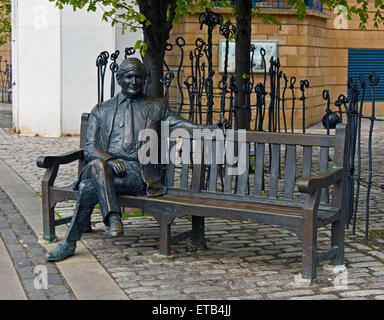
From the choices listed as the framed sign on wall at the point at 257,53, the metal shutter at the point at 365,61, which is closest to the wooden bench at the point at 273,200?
the framed sign on wall at the point at 257,53

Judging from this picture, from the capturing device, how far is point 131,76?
6.40m

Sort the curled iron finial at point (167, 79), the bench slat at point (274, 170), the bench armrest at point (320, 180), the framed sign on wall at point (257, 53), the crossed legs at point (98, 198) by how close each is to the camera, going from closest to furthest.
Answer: the bench armrest at point (320, 180), the crossed legs at point (98, 198), the bench slat at point (274, 170), the curled iron finial at point (167, 79), the framed sign on wall at point (257, 53)

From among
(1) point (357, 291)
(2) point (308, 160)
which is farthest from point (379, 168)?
(1) point (357, 291)

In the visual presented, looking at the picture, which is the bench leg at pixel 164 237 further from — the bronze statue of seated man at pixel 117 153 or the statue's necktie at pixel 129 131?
the statue's necktie at pixel 129 131

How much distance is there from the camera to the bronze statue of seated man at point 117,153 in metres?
6.05

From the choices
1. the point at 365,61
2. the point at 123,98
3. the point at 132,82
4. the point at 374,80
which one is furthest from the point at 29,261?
the point at 365,61

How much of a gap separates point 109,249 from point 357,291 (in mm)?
2243

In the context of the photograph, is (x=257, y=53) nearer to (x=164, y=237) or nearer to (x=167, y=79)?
(x=167, y=79)

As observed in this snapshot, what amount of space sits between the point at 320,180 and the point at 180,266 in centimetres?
134

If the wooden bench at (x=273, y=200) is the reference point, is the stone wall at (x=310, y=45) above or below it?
above

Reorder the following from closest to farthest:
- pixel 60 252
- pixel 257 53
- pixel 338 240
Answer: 1. pixel 338 240
2. pixel 60 252
3. pixel 257 53

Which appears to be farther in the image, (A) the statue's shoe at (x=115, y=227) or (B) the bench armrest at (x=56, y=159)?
(B) the bench armrest at (x=56, y=159)

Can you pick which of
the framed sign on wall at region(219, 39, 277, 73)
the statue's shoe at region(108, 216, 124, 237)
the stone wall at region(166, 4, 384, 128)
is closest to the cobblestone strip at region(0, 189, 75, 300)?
the statue's shoe at region(108, 216, 124, 237)

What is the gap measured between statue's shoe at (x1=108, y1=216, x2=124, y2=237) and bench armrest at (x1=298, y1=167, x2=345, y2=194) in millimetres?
1510
